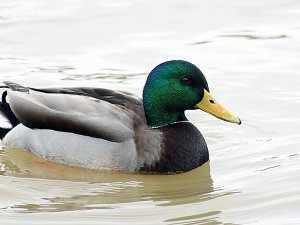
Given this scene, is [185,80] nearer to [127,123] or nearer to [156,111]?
[156,111]

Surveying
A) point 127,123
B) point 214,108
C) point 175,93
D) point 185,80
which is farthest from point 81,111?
point 214,108

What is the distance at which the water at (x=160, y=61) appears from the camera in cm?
822

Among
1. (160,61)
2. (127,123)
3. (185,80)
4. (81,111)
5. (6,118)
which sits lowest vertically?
(160,61)

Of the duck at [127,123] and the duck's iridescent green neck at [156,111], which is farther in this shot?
the duck's iridescent green neck at [156,111]

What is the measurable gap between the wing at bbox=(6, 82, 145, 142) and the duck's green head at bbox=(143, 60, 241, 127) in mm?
174

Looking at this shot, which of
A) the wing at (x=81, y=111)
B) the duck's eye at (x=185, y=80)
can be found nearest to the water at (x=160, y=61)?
the wing at (x=81, y=111)

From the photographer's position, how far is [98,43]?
13242mm

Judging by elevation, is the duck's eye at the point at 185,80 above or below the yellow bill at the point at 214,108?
above

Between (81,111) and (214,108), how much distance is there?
121 cm

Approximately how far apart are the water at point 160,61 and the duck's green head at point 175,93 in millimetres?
560

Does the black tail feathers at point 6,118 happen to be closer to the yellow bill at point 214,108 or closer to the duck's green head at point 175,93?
the duck's green head at point 175,93

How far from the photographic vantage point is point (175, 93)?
947cm

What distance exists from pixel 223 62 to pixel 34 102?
3.41 m

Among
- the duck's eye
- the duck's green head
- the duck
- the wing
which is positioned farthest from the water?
the duck's eye
